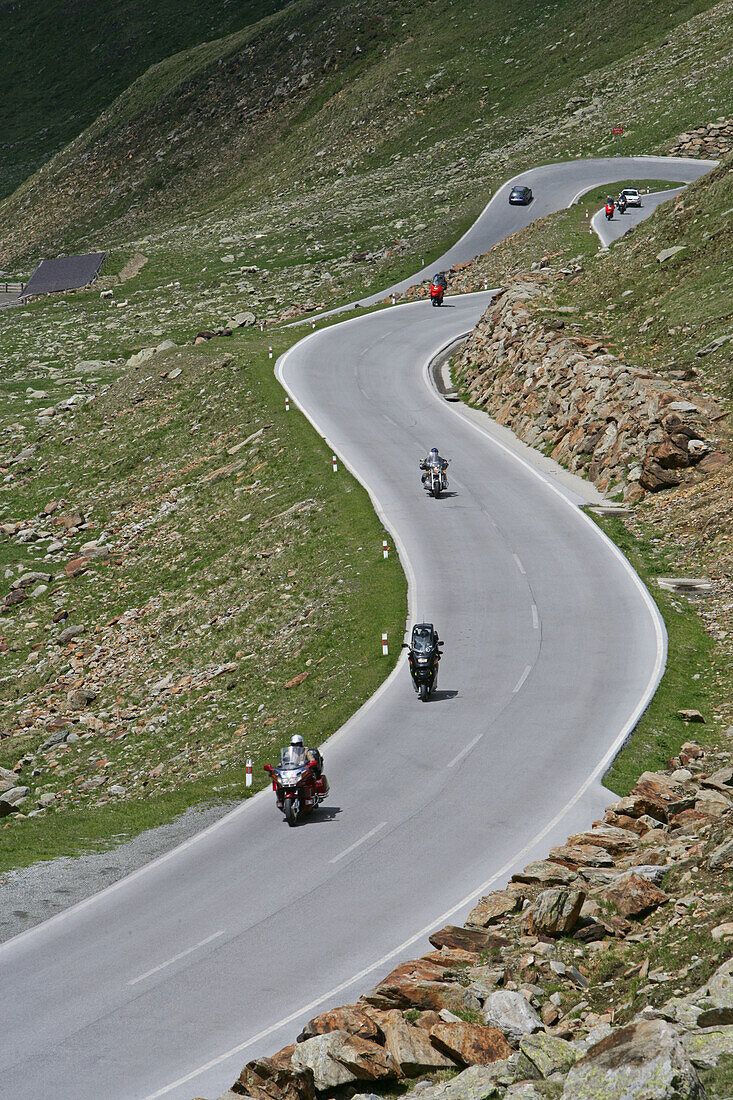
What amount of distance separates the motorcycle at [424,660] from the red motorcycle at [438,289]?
4626cm

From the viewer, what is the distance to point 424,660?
26.6 m

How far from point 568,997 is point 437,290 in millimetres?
60712

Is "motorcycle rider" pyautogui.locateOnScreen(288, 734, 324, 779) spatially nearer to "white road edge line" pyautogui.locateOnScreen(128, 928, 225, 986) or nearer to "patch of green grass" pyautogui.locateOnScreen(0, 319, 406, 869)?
"patch of green grass" pyautogui.locateOnScreen(0, 319, 406, 869)

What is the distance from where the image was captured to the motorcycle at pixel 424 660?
87.4 feet

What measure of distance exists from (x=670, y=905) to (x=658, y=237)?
4854cm

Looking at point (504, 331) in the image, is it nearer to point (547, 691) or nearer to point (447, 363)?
point (447, 363)

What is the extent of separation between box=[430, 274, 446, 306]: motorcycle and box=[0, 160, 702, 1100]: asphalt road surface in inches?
1249

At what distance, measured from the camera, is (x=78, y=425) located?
58781 mm

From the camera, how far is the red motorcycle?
228 feet

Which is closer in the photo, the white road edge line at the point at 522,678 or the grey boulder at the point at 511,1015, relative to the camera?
the grey boulder at the point at 511,1015

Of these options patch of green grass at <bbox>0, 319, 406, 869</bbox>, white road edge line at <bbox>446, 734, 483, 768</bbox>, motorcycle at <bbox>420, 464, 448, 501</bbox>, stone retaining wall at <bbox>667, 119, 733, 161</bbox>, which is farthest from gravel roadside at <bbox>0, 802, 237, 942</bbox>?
stone retaining wall at <bbox>667, 119, 733, 161</bbox>

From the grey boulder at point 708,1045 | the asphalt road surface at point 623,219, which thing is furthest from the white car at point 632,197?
the grey boulder at point 708,1045

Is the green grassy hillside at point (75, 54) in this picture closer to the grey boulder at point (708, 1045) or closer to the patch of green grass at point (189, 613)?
the patch of green grass at point (189, 613)

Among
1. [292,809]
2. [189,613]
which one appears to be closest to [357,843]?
[292,809]
